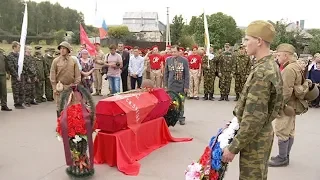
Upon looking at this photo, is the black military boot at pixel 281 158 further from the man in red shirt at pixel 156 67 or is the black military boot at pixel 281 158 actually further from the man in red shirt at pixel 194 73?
the man in red shirt at pixel 156 67

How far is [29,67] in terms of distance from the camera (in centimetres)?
1122

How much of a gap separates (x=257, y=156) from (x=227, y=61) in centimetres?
1012

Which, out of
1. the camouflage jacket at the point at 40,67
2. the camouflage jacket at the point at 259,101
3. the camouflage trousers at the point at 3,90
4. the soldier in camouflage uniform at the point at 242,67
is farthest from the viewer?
the soldier in camouflage uniform at the point at 242,67

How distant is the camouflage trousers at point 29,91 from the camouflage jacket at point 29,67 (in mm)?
208

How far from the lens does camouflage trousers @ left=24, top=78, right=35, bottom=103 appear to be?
11.2 m

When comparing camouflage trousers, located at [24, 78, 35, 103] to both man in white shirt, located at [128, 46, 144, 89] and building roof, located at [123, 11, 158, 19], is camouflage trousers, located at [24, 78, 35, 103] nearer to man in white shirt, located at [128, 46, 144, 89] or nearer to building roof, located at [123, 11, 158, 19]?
man in white shirt, located at [128, 46, 144, 89]

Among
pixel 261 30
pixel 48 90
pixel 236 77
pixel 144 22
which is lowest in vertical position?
pixel 48 90

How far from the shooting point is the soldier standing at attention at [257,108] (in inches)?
116

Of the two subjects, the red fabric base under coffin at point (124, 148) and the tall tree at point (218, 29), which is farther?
the tall tree at point (218, 29)

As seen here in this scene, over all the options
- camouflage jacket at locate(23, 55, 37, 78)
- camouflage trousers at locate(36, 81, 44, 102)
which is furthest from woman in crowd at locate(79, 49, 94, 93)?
camouflage trousers at locate(36, 81, 44, 102)

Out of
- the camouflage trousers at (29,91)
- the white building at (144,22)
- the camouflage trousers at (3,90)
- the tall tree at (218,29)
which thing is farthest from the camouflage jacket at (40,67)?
Result: the white building at (144,22)

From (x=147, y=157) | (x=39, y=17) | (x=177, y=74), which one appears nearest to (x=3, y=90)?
(x=177, y=74)

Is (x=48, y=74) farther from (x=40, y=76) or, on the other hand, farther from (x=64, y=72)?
(x=64, y=72)

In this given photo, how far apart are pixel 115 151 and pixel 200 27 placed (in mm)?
44782
